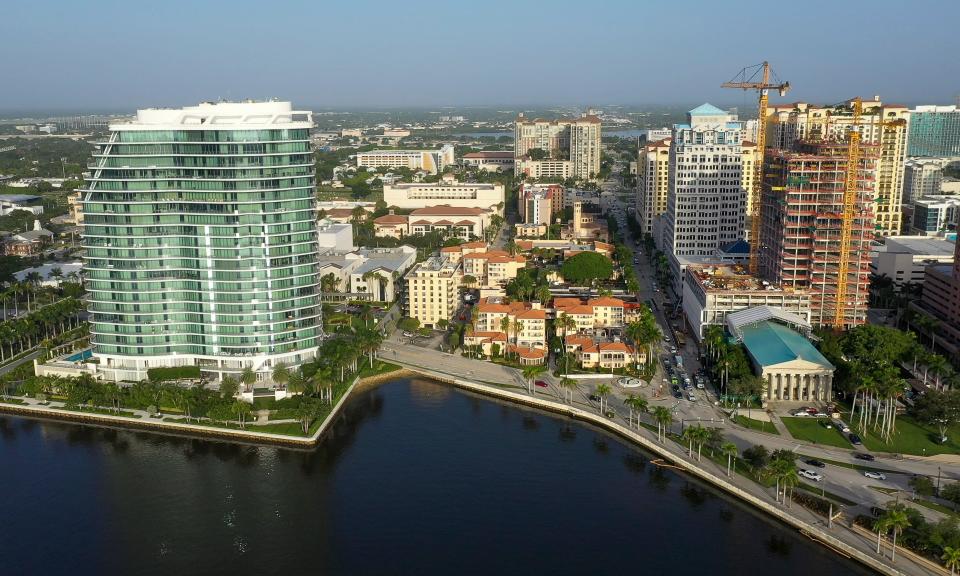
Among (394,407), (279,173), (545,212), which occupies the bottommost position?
(394,407)

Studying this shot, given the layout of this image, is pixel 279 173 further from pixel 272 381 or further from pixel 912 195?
pixel 912 195

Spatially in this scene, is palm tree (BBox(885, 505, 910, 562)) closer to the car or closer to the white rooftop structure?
the car

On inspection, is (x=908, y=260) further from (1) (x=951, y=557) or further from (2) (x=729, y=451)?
(1) (x=951, y=557)

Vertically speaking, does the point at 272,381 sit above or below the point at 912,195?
below

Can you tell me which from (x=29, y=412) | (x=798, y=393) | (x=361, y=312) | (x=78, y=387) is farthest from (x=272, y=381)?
(x=798, y=393)

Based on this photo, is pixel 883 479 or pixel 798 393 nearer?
pixel 883 479

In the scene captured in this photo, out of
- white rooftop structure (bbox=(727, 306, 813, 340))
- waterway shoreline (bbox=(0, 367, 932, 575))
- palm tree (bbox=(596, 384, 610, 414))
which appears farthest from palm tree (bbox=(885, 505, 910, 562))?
white rooftop structure (bbox=(727, 306, 813, 340))

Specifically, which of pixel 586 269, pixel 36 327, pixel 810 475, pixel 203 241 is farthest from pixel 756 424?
pixel 36 327
